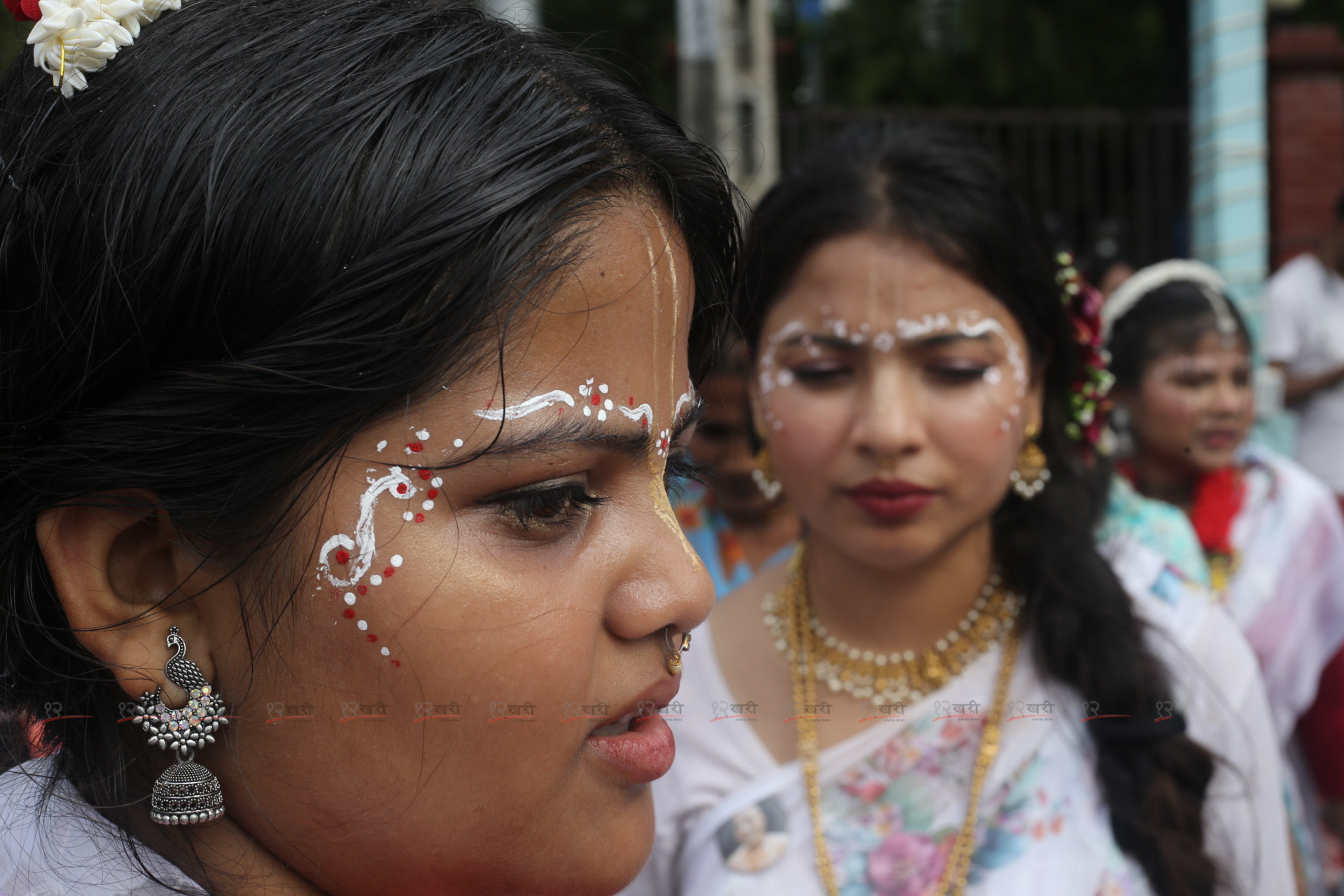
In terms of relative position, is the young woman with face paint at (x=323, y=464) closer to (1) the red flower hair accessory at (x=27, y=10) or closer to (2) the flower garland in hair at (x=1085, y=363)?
(1) the red flower hair accessory at (x=27, y=10)

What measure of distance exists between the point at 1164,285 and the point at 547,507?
3.10 m

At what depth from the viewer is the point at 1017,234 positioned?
224 cm

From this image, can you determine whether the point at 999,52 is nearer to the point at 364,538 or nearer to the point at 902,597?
the point at 902,597

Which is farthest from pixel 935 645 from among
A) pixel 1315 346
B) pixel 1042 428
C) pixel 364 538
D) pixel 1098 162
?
pixel 1098 162

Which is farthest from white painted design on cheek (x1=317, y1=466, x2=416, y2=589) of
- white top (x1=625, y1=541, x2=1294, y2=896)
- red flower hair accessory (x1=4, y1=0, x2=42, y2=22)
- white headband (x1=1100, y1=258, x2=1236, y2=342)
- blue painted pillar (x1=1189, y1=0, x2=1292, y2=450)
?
blue painted pillar (x1=1189, y1=0, x2=1292, y2=450)

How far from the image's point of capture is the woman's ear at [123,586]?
103 centimetres

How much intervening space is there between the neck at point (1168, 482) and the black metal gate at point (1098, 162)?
12.8 feet

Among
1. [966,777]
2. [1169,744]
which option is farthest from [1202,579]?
[966,777]

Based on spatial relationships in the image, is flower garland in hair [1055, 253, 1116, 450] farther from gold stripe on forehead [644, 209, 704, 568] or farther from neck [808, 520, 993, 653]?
gold stripe on forehead [644, 209, 704, 568]

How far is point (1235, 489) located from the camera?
3371 millimetres

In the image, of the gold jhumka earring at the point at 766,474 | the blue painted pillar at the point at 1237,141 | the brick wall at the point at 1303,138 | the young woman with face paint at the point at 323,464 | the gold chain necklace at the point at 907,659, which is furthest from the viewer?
the brick wall at the point at 1303,138

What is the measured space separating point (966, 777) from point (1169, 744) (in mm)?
387

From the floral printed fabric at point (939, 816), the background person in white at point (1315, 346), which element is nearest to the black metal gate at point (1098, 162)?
the background person in white at point (1315, 346)

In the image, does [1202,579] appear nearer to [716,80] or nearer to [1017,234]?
[1017,234]
